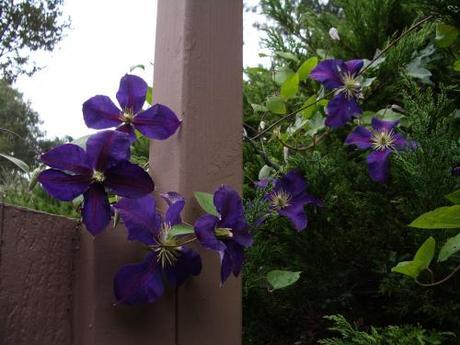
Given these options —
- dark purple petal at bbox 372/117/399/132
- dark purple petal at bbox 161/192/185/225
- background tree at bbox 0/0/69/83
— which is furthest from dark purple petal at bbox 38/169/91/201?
background tree at bbox 0/0/69/83

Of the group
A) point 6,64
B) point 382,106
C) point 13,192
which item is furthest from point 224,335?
point 6,64

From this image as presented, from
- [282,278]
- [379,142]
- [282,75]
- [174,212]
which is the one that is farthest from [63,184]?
[282,75]

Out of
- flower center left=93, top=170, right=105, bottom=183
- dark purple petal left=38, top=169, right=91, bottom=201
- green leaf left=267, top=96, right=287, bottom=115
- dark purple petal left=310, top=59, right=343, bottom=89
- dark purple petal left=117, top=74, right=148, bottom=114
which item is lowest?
dark purple petal left=38, top=169, right=91, bottom=201

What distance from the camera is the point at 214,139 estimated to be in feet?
2.26

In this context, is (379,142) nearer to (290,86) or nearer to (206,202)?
(290,86)

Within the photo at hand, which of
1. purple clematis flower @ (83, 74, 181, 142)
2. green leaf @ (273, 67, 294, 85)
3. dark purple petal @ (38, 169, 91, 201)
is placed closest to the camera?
dark purple petal @ (38, 169, 91, 201)

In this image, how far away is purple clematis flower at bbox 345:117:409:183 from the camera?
83 cm

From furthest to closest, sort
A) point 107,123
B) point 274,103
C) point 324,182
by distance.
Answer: point 274,103 < point 324,182 < point 107,123

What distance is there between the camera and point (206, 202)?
0.60 metres

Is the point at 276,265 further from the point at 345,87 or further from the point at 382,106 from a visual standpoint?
the point at 382,106

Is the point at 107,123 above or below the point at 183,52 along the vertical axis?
below

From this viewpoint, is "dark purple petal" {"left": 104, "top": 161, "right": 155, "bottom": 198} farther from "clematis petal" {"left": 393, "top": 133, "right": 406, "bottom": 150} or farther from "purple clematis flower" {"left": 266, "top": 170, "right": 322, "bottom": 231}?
"clematis petal" {"left": 393, "top": 133, "right": 406, "bottom": 150}

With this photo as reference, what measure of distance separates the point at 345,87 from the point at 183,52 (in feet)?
1.28

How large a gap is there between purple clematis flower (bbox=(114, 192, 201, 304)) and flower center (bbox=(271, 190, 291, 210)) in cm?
24
